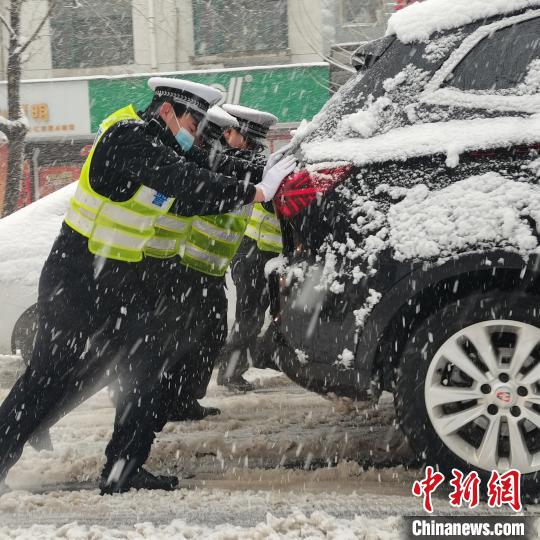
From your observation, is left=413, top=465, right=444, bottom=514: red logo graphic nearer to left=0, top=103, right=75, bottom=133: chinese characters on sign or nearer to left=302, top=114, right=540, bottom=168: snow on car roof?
left=302, top=114, right=540, bottom=168: snow on car roof

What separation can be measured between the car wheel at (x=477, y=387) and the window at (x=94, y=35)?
625 inches

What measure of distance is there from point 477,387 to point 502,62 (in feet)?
4.20

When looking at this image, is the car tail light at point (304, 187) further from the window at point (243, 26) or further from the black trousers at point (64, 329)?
the window at point (243, 26)

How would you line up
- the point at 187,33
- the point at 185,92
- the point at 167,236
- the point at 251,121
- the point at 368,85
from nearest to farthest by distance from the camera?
1. the point at 368,85
2. the point at 185,92
3. the point at 167,236
4. the point at 251,121
5. the point at 187,33

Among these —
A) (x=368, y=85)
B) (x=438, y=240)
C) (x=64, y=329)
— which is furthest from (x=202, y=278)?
(x=438, y=240)

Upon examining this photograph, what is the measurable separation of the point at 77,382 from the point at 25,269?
2.48m

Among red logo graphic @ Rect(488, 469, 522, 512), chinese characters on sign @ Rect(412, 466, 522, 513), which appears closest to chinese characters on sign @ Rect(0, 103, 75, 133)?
chinese characters on sign @ Rect(412, 466, 522, 513)

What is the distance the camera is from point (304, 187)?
11.1 feet

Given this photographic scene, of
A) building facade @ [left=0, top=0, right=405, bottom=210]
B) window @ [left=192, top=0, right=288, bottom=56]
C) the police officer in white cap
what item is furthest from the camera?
window @ [left=192, top=0, right=288, bottom=56]

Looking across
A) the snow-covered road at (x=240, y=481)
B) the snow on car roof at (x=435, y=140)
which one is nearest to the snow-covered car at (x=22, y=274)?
the snow-covered road at (x=240, y=481)

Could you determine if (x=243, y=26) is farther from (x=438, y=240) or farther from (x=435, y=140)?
(x=438, y=240)

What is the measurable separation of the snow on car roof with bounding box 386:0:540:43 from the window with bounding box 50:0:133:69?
1521 cm

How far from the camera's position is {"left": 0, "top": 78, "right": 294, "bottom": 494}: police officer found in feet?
11.5

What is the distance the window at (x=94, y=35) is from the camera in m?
17.8
